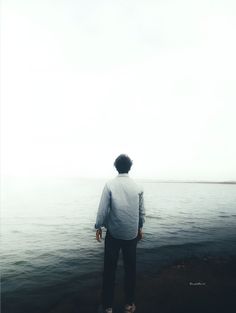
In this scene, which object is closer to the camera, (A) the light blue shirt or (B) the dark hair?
(A) the light blue shirt

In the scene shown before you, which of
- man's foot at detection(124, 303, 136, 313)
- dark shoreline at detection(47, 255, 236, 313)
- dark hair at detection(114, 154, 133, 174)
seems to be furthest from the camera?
dark shoreline at detection(47, 255, 236, 313)

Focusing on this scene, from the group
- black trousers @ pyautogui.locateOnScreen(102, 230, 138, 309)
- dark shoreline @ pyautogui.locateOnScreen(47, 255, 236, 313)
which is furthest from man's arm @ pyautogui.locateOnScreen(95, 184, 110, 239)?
dark shoreline @ pyautogui.locateOnScreen(47, 255, 236, 313)

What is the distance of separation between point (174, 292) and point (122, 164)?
3.61 meters

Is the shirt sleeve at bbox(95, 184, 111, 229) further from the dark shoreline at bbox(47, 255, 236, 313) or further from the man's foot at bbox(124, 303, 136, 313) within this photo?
the dark shoreline at bbox(47, 255, 236, 313)

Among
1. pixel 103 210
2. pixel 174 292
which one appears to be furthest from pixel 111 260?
pixel 174 292

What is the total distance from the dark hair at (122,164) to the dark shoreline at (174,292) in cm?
288

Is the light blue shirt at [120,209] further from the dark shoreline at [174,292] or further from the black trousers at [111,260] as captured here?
the dark shoreline at [174,292]

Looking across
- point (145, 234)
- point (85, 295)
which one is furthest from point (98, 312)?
point (145, 234)

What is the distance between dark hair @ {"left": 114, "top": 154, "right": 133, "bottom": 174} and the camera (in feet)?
17.2

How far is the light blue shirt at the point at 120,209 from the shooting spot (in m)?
4.84

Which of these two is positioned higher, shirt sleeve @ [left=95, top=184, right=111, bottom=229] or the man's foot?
shirt sleeve @ [left=95, top=184, right=111, bottom=229]

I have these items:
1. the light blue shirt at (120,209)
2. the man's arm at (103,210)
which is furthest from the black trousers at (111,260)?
the man's arm at (103,210)

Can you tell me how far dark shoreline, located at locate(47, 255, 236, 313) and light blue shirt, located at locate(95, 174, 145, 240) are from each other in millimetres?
1881

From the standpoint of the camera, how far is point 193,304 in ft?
18.9
